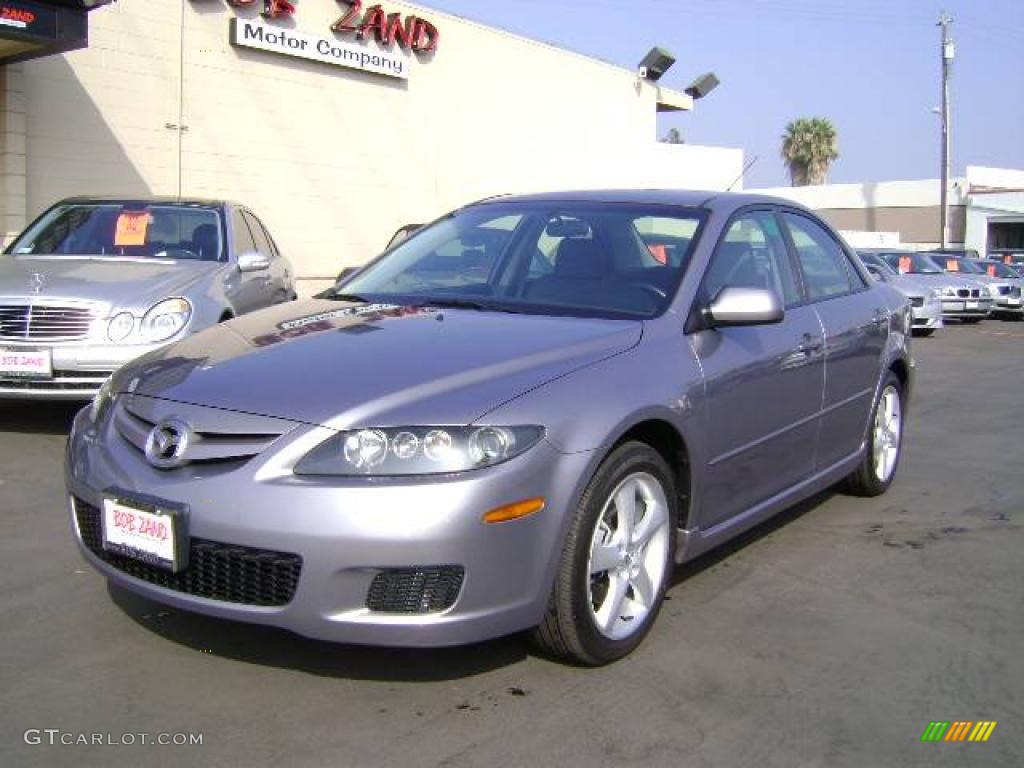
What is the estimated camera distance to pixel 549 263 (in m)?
4.43

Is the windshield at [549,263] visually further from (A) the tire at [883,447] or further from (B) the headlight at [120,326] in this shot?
(B) the headlight at [120,326]

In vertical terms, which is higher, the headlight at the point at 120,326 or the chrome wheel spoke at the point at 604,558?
the headlight at the point at 120,326

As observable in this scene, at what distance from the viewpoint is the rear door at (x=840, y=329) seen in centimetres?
495

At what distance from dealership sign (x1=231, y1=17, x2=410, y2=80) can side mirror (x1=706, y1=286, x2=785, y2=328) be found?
45.9 ft

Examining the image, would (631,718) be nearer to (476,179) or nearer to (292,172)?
(292,172)

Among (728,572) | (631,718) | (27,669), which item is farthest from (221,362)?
(728,572)

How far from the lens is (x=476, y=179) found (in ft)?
70.7

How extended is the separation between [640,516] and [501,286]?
3.88 feet

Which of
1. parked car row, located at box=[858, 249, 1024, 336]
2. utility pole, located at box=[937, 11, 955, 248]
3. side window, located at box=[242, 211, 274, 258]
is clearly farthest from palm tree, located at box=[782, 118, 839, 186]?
side window, located at box=[242, 211, 274, 258]

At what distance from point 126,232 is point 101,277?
3.52 ft

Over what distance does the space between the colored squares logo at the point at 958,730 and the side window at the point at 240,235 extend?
6.11m

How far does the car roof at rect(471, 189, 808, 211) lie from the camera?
4586 millimetres

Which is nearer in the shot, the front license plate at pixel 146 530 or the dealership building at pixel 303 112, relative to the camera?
the front license plate at pixel 146 530

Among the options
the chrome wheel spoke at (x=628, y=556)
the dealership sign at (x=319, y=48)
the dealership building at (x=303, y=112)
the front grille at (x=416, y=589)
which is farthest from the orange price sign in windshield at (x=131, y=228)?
the dealership sign at (x=319, y=48)
